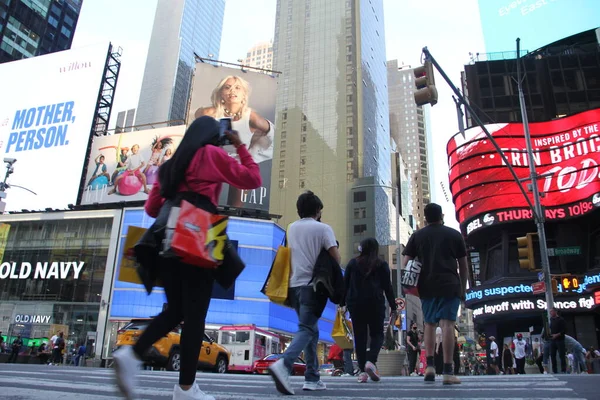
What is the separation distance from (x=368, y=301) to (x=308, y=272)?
1591mm

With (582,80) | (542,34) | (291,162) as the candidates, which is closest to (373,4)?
(291,162)

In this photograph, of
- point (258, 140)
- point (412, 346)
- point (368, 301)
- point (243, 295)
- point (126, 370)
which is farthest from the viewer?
point (243, 295)

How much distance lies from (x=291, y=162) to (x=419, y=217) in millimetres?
A: 72837

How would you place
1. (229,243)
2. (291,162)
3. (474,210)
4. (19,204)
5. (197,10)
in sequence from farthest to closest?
(197,10), (291,162), (19,204), (474,210), (229,243)

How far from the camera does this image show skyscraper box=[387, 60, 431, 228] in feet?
517

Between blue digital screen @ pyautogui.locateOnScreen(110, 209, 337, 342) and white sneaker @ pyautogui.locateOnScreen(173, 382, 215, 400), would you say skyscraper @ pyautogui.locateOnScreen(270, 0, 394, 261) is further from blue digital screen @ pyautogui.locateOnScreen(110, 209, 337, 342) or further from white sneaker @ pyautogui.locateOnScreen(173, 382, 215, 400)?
white sneaker @ pyautogui.locateOnScreen(173, 382, 215, 400)

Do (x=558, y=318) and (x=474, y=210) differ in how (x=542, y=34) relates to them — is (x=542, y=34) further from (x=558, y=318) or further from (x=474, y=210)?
(x=558, y=318)

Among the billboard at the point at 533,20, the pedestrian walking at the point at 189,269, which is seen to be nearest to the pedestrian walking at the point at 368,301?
the pedestrian walking at the point at 189,269

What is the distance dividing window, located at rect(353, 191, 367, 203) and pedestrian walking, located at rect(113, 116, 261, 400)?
80.0 metres

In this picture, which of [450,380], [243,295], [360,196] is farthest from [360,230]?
[450,380]

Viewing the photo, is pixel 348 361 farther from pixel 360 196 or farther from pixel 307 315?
pixel 360 196

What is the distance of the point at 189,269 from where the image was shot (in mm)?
2801

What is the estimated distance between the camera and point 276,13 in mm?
105062

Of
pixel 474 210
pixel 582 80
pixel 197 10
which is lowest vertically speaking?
pixel 474 210
